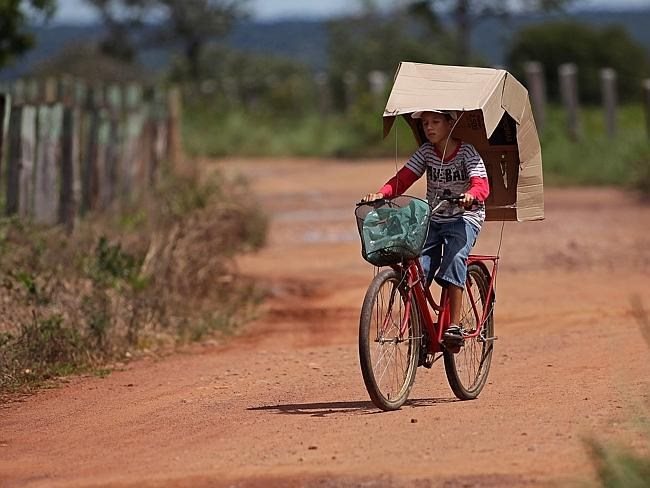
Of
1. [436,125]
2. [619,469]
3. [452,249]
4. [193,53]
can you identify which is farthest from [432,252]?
[193,53]

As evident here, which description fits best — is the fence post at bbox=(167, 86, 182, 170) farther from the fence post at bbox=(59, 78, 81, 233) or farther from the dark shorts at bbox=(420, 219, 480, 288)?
the dark shorts at bbox=(420, 219, 480, 288)

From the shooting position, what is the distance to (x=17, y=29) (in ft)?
63.7

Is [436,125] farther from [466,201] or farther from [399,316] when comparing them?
[399,316]

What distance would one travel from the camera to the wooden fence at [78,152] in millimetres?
14391

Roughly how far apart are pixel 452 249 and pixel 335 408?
1047 millimetres

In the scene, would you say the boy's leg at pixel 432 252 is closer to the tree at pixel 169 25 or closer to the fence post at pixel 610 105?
the fence post at pixel 610 105

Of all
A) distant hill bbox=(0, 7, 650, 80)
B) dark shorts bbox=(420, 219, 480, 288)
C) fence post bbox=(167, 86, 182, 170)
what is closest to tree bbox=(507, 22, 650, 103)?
distant hill bbox=(0, 7, 650, 80)

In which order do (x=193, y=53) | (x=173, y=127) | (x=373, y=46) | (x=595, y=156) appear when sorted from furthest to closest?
(x=373, y=46) → (x=193, y=53) → (x=595, y=156) → (x=173, y=127)

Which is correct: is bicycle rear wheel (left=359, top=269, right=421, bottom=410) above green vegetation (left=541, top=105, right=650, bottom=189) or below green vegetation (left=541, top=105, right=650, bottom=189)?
above

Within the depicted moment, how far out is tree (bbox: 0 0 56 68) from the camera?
740 inches

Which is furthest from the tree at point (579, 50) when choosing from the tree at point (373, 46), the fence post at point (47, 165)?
the fence post at point (47, 165)

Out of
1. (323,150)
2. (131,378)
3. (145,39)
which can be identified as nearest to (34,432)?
(131,378)

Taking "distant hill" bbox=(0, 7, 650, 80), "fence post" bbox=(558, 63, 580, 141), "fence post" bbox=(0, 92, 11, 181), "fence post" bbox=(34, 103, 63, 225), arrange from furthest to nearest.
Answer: "distant hill" bbox=(0, 7, 650, 80), "fence post" bbox=(558, 63, 580, 141), "fence post" bbox=(34, 103, 63, 225), "fence post" bbox=(0, 92, 11, 181)

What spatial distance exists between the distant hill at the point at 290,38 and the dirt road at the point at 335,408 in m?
25.0
